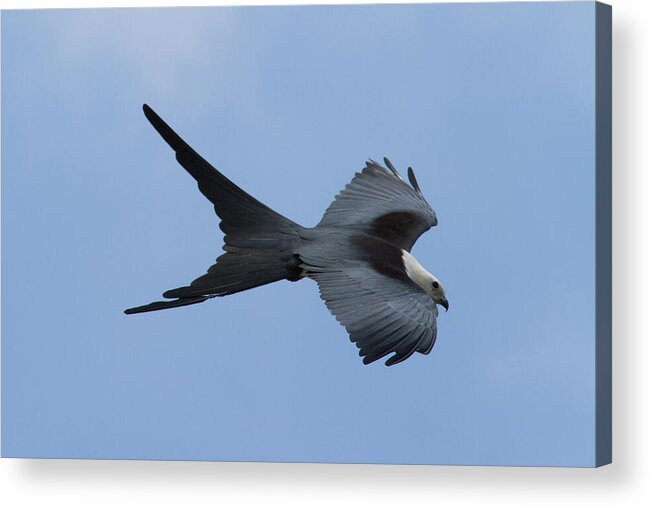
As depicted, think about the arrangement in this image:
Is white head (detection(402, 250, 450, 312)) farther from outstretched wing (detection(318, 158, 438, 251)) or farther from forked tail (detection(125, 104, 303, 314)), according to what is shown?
forked tail (detection(125, 104, 303, 314))

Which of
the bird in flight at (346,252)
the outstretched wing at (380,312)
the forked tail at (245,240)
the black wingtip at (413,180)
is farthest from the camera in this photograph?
the black wingtip at (413,180)

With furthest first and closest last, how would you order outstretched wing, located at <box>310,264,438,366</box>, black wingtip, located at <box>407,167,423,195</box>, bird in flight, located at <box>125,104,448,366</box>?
black wingtip, located at <box>407,167,423,195</box> → bird in flight, located at <box>125,104,448,366</box> → outstretched wing, located at <box>310,264,438,366</box>

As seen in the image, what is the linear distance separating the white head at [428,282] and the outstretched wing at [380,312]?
200mm

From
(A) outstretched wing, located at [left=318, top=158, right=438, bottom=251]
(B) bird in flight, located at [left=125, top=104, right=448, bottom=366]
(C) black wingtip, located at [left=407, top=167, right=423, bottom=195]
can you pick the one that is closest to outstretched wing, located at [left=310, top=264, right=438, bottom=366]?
(B) bird in flight, located at [left=125, top=104, right=448, bottom=366]

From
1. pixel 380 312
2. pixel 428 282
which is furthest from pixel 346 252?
pixel 380 312

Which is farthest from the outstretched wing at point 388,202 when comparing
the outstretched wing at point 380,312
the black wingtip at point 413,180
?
the outstretched wing at point 380,312

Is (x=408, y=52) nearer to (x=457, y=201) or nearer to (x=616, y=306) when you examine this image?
(x=457, y=201)

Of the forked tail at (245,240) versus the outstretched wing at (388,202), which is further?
the outstretched wing at (388,202)

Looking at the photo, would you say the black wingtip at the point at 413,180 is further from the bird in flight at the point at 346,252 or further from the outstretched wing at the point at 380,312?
the outstretched wing at the point at 380,312

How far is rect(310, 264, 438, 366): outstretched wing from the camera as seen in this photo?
17.1 feet

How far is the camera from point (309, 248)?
18.5ft

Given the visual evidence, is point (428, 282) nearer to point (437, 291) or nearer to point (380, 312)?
point (437, 291)

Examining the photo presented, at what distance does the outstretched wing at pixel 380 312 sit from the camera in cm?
520

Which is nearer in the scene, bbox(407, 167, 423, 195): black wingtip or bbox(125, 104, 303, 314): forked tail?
bbox(125, 104, 303, 314): forked tail
